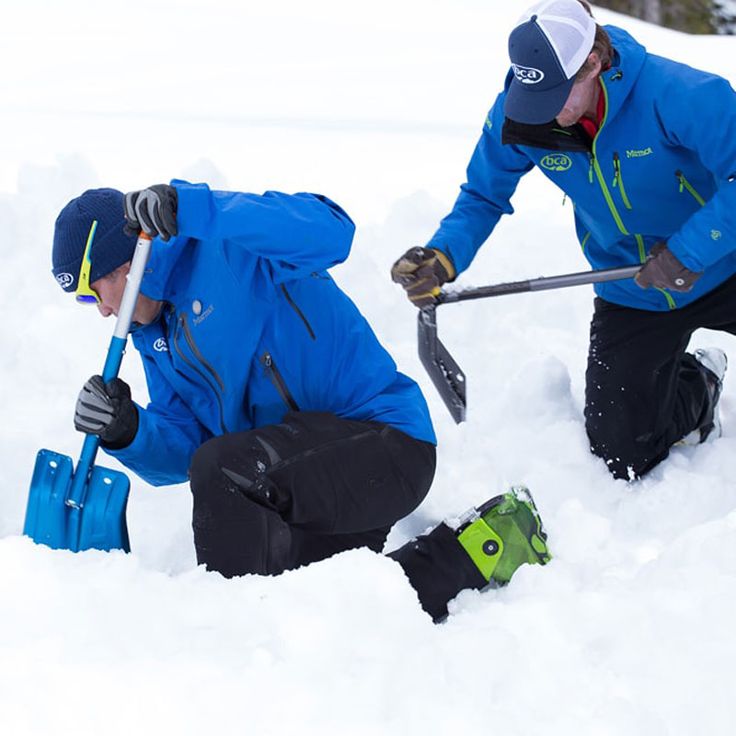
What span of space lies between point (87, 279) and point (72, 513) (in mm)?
644

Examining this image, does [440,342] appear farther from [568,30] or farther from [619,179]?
[568,30]

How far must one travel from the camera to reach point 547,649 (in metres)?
2.37

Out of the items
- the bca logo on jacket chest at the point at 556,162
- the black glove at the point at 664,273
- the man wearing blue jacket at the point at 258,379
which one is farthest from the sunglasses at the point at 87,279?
the black glove at the point at 664,273

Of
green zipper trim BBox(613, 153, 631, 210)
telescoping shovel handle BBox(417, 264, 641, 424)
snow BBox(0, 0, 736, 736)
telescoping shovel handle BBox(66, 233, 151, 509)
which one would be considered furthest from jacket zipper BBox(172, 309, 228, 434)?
green zipper trim BBox(613, 153, 631, 210)

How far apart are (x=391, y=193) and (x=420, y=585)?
3352 millimetres

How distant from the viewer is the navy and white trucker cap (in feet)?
10.6

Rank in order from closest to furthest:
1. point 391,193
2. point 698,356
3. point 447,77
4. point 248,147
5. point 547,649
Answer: point 547,649, point 698,356, point 391,193, point 248,147, point 447,77

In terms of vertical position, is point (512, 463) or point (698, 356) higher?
point (698, 356)

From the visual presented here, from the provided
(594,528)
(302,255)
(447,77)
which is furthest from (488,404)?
(447,77)

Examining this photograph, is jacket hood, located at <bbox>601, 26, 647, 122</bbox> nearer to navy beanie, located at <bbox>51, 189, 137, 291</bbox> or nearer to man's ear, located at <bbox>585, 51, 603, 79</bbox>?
man's ear, located at <bbox>585, 51, 603, 79</bbox>

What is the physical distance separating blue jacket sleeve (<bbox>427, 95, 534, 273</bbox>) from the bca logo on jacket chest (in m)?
0.16

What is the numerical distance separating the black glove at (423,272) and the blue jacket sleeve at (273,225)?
2.95 ft

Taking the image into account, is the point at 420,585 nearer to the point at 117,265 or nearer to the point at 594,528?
the point at 594,528

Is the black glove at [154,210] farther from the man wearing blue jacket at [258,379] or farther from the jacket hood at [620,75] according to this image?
the jacket hood at [620,75]
